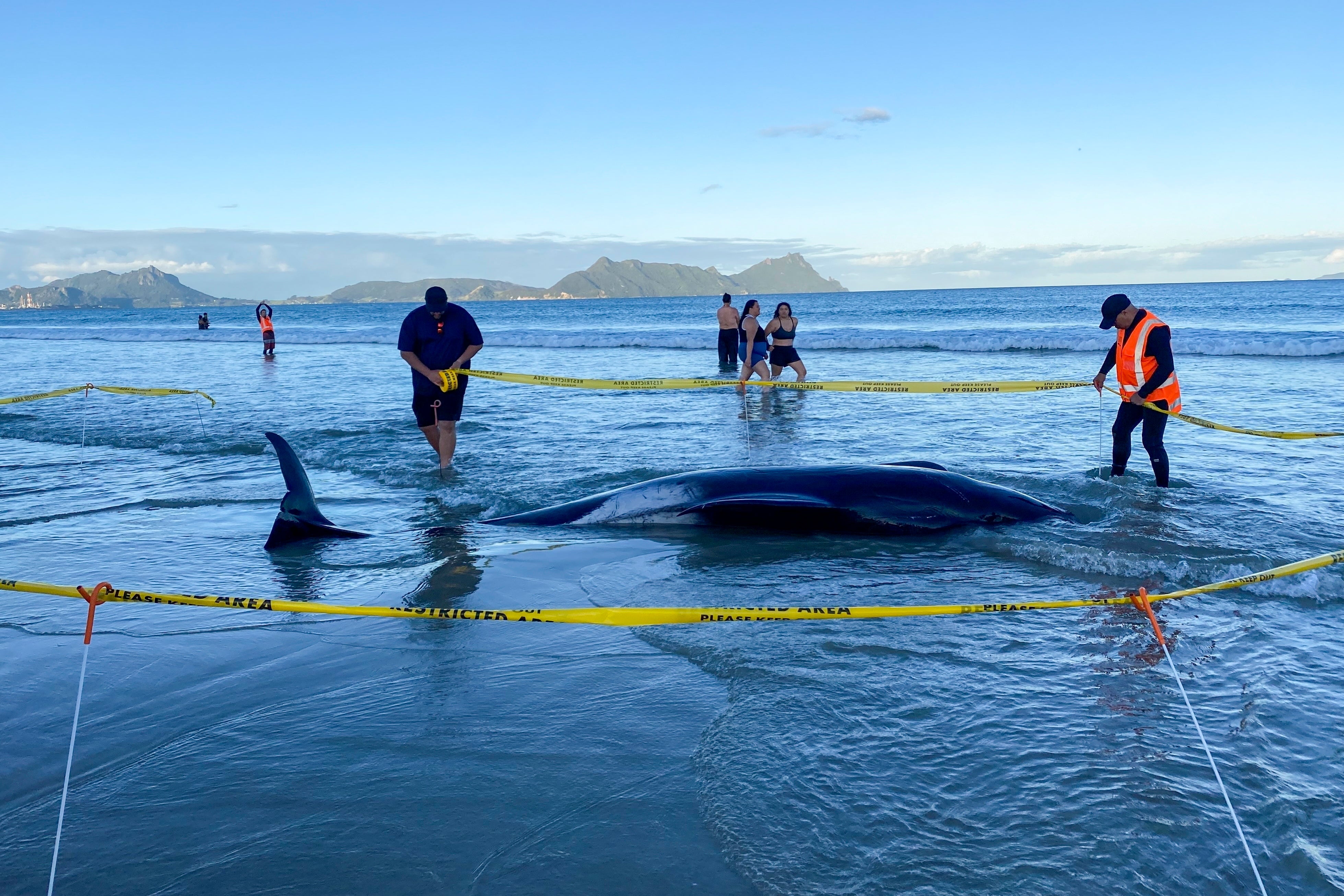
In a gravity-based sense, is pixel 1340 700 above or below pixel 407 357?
below

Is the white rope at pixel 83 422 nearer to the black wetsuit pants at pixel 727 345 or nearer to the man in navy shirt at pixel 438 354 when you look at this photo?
the man in navy shirt at pixel 438 354

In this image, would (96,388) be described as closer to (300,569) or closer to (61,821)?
(300,569)

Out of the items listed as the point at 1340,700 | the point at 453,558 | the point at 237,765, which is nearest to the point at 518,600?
the point at 453,558

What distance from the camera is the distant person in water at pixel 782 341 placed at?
645 inches

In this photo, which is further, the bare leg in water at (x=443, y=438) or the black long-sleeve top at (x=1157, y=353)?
the bare leg in water at (x=443, y=438)

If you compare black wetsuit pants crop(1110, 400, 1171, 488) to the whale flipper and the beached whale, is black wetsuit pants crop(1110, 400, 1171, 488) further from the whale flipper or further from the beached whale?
the whale flipper

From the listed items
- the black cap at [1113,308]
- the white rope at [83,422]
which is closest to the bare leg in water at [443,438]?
the white rope at [83,422]

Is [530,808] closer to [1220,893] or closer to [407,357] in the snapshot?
[1220,893]

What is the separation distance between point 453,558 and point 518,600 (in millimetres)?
1104

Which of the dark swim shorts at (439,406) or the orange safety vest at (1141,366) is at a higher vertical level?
the orange safety vest at (1141,366)

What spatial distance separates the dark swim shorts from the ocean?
0.63 meters

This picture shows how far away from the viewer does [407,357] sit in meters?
8.75

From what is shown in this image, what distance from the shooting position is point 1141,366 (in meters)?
7.64

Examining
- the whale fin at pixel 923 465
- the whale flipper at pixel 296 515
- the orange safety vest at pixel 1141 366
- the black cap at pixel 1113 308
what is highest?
the black cap at pixel 1113 308
